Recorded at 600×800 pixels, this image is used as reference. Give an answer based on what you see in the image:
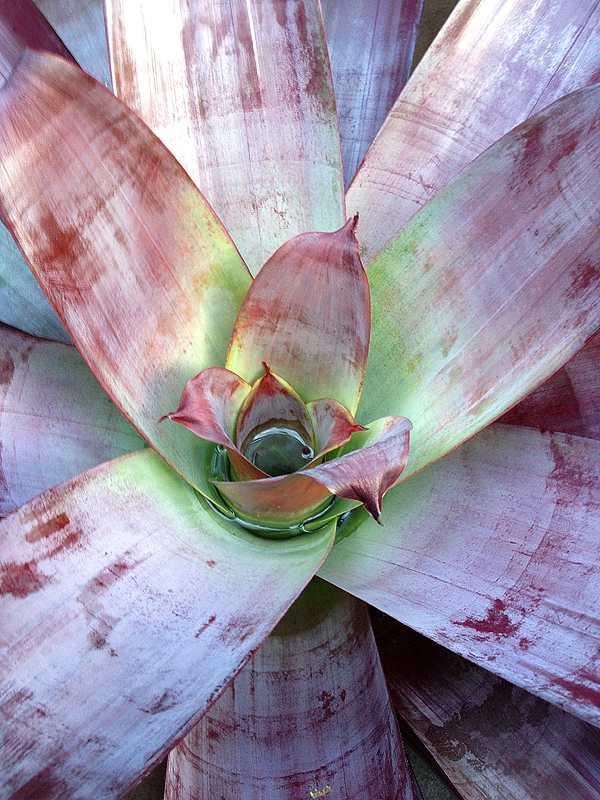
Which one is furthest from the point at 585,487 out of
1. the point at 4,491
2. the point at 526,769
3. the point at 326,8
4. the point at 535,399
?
the point at 326,8

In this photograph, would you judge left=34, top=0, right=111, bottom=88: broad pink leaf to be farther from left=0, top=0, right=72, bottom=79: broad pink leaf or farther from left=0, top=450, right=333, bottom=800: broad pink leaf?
left=0, top=450, right=333, bottom=800: broad pink leaf

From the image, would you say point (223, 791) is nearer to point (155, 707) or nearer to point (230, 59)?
point (155, 707)

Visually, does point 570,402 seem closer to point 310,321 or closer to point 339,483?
point 310,321

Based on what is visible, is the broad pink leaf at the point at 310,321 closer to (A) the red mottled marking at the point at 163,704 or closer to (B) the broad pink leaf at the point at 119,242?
(B) the broad pink leaf at the point at 119,242

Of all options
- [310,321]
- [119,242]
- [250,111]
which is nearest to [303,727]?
[310,321]

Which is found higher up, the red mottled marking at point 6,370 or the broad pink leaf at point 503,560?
the red mottled marking at point 6,370

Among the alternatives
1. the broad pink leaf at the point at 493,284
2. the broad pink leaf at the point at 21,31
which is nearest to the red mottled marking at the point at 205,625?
the broad pink leaf at the point at 493,284
